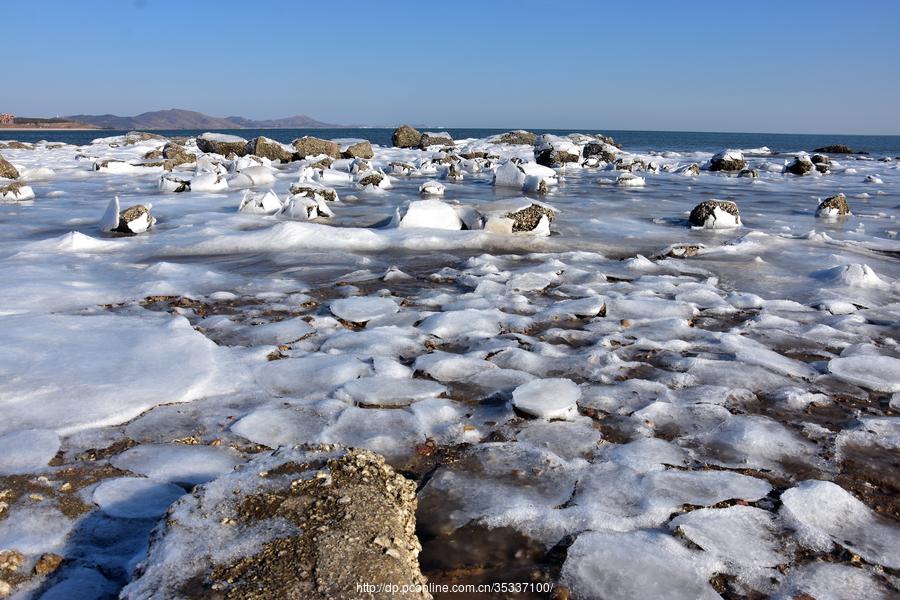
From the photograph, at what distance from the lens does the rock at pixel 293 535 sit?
3.44 ft

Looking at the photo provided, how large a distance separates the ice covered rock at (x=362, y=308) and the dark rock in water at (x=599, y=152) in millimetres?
15234

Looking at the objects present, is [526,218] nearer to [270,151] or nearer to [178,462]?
[178,462]

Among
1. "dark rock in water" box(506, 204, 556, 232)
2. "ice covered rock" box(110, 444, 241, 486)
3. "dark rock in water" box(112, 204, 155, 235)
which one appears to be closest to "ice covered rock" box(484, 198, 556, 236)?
"dark rock in water" box(506, 204, 556, 232)

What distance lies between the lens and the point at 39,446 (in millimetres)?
1663

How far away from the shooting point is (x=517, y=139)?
900 inches

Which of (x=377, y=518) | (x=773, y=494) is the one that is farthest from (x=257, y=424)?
(x=773, y=494)

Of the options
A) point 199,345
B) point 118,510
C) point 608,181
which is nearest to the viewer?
point 118,510

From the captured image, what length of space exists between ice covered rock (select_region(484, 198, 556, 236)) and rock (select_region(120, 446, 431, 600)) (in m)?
3.77

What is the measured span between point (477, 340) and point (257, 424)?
3.43 feet

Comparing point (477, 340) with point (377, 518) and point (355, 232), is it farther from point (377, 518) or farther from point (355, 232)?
point (355, 232)

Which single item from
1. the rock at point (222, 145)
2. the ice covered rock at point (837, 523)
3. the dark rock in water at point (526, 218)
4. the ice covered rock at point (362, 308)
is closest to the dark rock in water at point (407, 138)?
the rock at point (222, 145)

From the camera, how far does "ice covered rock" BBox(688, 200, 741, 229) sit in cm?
577

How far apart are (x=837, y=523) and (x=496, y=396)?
1018mm

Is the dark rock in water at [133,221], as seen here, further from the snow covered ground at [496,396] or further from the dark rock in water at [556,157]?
the dark rock in water at [556,157]
